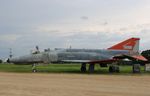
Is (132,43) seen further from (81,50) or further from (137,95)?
(137,95)

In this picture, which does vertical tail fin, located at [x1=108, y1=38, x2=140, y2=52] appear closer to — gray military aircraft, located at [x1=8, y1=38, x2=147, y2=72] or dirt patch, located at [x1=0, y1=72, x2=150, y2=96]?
gray military aircraft, located at [x1=8, y1=38, x2=147, y2=72]

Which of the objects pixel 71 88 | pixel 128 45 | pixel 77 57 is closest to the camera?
pixel 71 88

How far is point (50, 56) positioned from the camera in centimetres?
3428

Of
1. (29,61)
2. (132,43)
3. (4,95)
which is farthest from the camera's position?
(132,43)

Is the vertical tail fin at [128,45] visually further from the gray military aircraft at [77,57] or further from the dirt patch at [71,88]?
the dirt patch at [71,88]

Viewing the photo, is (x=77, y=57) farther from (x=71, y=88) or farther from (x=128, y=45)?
(x=71, y=88)

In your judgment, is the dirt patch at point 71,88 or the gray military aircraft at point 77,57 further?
the gray military aircraft at point 77,57

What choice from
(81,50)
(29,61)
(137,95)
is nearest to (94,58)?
(81,50)

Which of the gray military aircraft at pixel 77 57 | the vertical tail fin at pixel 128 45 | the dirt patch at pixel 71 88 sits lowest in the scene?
the dirt patch at pixel 71 88

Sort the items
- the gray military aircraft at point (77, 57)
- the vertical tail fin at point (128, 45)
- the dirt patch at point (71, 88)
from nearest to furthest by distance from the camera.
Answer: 1. the dirt patch at point (71, 88)
2. the gray military aircraft at point (77, 57)
3. the vertical tail fin at point (128, 45)

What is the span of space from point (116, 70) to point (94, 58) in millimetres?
3076

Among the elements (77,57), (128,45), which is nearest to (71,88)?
(77,57)

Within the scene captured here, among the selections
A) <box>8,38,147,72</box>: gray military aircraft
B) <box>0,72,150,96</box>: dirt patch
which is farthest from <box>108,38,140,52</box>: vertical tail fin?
<box>0,72,150,96</box>: dirt patch

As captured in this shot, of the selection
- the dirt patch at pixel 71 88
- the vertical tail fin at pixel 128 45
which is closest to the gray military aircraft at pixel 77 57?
the vertical tail fin at pixel 128 45
